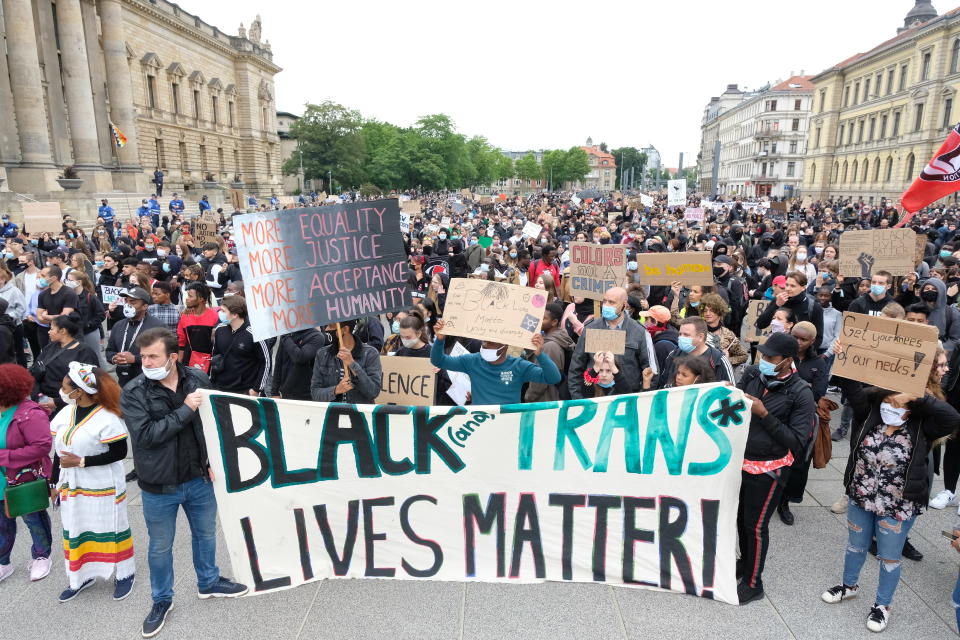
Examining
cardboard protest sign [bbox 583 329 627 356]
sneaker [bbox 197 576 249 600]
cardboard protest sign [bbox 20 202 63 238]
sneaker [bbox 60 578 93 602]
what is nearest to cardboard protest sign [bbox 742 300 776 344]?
cardboard protest sign [bbox 583 329 627 356]

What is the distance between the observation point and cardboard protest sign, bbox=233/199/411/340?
4320mm

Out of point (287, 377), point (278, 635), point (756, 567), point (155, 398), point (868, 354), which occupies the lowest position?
point (278, 635)

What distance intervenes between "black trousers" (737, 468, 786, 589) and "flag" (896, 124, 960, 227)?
14.1 ft

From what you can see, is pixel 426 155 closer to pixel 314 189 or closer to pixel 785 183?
pixel 314 189

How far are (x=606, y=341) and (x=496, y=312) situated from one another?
1.04 meters

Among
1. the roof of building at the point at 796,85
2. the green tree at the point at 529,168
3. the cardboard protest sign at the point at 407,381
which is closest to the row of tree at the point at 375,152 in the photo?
the green tree at the point at 529,168

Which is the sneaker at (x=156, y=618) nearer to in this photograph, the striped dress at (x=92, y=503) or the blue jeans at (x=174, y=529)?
the blue jeans at (x=174, y=529)

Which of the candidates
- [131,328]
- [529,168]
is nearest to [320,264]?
[131,328]

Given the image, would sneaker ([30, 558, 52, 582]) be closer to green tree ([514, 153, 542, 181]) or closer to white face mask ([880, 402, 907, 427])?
white face mask ([880, 402, 907, 427])

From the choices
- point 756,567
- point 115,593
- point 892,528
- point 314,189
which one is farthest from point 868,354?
point 314,189

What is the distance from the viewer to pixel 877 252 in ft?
26.1

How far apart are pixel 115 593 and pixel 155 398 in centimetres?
155

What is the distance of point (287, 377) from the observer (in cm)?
538

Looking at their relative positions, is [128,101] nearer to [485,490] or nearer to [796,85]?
[485,490]
